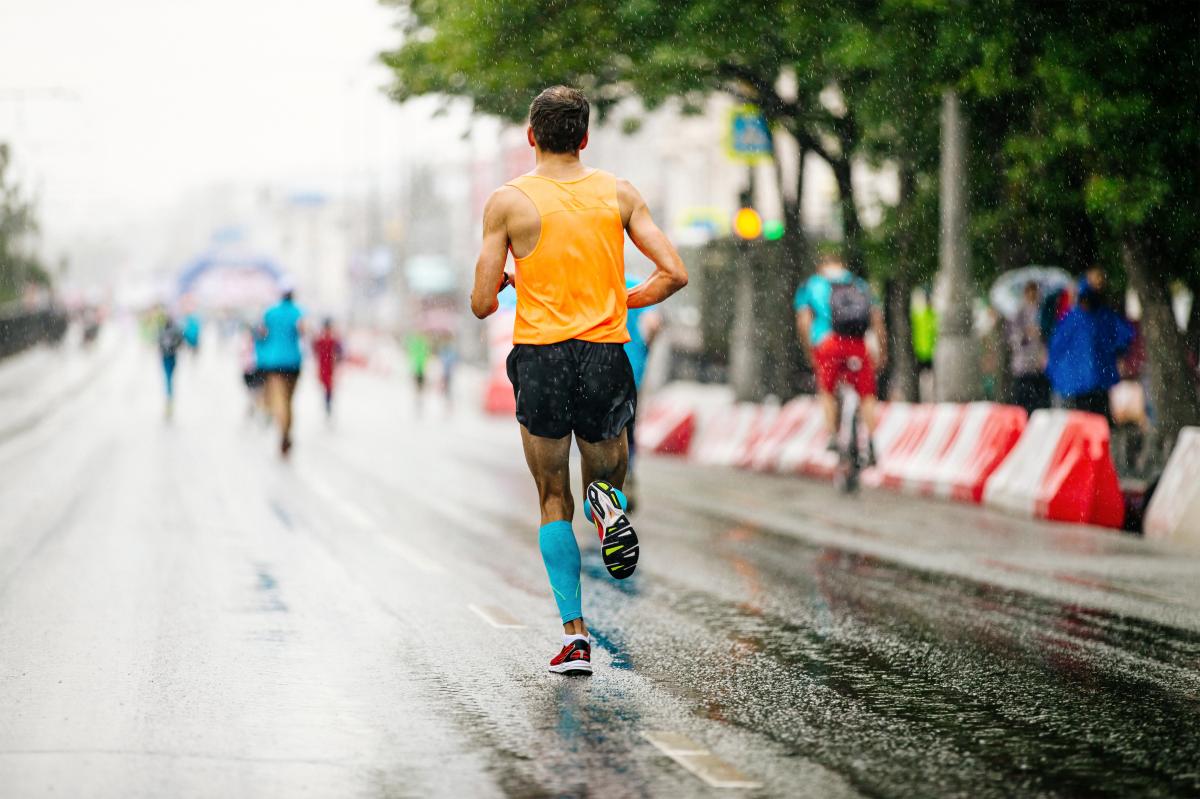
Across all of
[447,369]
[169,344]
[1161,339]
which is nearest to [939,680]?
[1161,339]

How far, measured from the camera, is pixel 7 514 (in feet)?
46.4

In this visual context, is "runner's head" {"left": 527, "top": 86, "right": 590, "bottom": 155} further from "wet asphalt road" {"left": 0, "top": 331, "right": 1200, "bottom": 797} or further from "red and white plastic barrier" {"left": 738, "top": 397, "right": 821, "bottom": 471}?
"red and white plastic barrier" {"left": 738, "top": 397, "right": 821, "bottom": 471}

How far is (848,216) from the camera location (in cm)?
2517

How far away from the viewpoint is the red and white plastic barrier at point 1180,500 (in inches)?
518

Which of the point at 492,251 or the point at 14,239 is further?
the point at 14,239

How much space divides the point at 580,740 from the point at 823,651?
82.1 inches

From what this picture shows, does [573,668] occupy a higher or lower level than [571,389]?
lower

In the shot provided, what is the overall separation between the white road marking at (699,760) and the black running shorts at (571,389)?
1.38m

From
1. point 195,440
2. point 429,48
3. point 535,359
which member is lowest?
point 195,440

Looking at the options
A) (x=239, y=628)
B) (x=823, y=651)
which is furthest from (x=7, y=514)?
(x=823, y=651)

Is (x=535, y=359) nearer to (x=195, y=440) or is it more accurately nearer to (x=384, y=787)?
(x=384, y=787)

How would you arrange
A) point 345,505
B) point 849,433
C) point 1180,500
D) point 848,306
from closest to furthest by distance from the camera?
1. point 1180,500
2. point 345,505
3. point 848,306
4. point 849,433

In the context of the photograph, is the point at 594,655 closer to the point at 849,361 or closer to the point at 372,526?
the point at 372,526

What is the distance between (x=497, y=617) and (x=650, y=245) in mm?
2235
